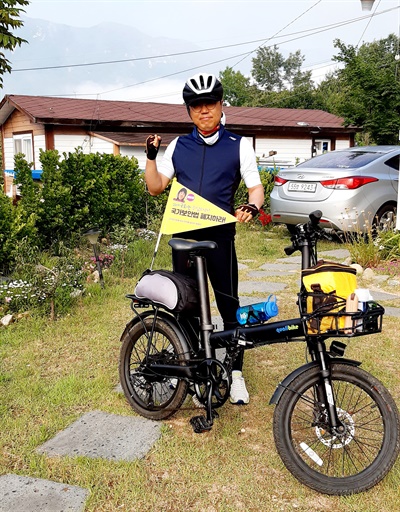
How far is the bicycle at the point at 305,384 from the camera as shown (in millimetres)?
2404

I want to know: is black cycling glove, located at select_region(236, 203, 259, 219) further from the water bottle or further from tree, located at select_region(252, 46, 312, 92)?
tree, located at select_region(252, 46, 312, 92)

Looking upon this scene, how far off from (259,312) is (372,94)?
13.0 metres

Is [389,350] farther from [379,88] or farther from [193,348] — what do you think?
[379,88]

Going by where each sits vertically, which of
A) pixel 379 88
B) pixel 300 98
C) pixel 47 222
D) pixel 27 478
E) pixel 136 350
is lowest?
pixel 27 478

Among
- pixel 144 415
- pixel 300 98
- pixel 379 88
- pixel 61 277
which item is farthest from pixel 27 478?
pixel 300 98

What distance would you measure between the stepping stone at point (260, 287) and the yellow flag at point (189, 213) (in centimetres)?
308

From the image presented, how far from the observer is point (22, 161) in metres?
6.71

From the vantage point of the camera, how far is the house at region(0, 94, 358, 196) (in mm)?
16016

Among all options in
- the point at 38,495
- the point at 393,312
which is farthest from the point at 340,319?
the point at 393,312

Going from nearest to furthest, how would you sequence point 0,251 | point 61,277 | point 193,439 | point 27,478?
point 27,478
point 193,439
point 61,277
point 0,251

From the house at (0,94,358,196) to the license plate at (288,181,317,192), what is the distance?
5.79 metres

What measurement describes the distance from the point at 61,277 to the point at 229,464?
3078 mm

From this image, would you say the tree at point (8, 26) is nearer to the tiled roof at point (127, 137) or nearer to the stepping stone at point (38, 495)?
the stepping stone at point (38, 495)

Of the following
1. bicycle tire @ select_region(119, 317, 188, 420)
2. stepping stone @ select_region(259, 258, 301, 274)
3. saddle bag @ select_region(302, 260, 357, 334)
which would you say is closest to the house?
stepping stone @ select_region(259, 258, 301, 274)
